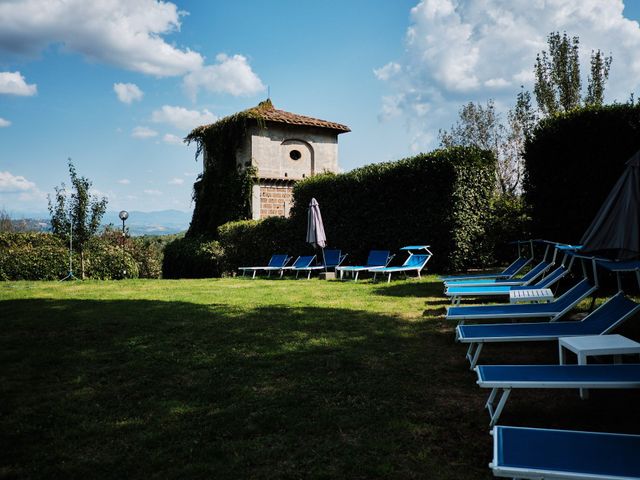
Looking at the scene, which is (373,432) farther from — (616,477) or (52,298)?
(52,298)

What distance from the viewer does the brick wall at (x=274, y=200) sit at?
83.1ft

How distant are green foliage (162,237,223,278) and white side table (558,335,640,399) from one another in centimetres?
1769

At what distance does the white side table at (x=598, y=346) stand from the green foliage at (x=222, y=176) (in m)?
21.3

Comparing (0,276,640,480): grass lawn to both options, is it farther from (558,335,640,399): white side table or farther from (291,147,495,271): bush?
(291,147,495,271): bush

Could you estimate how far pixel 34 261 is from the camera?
19234 millimetres

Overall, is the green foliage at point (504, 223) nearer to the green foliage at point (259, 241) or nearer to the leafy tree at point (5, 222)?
the green foliage at point (259, 241)

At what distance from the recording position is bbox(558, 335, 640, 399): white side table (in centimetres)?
420

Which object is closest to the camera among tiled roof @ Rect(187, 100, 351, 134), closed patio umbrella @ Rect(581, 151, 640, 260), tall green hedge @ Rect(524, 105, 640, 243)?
closed patio umbrella @ Rect(581, 151, 640, 260)

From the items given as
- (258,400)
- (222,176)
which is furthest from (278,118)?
(258,400)

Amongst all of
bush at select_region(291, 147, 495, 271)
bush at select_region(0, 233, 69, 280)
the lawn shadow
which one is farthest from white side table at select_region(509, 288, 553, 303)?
bush at select_region(0, 233, 69, 280)

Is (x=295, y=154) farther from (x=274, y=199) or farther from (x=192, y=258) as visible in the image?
(x=192, y=258)

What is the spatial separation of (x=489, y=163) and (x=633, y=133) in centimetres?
551

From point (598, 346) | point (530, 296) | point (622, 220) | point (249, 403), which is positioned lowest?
point (249, 403)

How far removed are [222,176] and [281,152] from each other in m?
3.55
